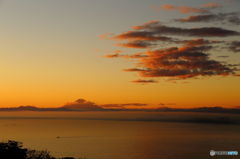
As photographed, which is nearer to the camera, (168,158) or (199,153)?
(168,158)

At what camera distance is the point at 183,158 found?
3885 inches

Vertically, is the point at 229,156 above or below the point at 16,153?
below

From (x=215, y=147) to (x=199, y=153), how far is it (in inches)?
967

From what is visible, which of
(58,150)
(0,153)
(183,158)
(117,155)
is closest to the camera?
(0,153)

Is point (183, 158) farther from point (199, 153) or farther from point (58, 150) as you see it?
point (58, 150)

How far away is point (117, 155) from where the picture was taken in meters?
106

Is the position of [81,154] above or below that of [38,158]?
below

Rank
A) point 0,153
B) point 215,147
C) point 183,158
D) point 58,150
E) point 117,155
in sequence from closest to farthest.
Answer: point 0,153
point 183,158
point 117,155
point 58,150
point 215,147

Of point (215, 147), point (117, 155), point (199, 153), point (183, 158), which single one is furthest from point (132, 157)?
point (215, 147)

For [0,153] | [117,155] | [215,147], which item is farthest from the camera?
[215,147]

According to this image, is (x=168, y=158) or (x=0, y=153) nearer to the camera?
(x=0, y=153)

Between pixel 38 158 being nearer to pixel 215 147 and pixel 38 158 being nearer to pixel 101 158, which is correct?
pixel 101 158

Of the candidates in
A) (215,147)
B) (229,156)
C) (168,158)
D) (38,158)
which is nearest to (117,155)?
(168,158)

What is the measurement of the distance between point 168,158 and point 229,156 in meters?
18.5
